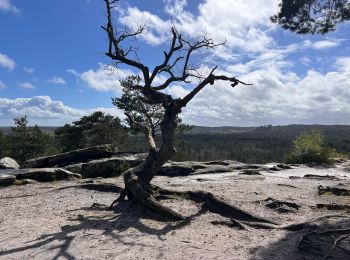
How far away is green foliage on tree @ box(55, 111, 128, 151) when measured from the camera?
114 feet

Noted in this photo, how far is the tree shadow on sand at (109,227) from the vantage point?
789 centimetres

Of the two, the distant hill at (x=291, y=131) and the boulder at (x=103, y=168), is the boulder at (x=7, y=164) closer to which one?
the boulder at (x=103, y=168)

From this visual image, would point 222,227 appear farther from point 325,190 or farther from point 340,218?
point 325,190

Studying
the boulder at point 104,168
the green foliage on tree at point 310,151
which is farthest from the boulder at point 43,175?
the green foliage on tree at point 310,151

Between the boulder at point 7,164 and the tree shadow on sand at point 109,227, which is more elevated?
the boulder at point 7,164

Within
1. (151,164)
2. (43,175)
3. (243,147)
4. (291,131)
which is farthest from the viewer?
(291,131)

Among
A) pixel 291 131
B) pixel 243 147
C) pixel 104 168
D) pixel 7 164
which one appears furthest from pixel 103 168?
pixel 291 131

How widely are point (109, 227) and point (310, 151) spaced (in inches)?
686

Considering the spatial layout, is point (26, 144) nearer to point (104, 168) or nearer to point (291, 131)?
point (104, 168)

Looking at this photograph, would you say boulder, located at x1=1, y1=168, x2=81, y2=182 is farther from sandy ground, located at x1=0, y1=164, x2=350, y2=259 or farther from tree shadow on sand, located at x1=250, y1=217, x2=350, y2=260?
tree shadow on sand, located at x1=250, y1=217, x2=350, y2=260

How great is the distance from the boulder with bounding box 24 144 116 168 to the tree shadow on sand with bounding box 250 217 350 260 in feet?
48.7

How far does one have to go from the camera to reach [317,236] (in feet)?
25.6

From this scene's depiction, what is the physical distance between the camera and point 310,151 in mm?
24062

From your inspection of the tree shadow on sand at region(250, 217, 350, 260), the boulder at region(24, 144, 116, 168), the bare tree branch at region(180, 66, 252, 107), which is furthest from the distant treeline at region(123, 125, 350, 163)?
the tree shadow on sand at region(250, 217, 350, 260)
